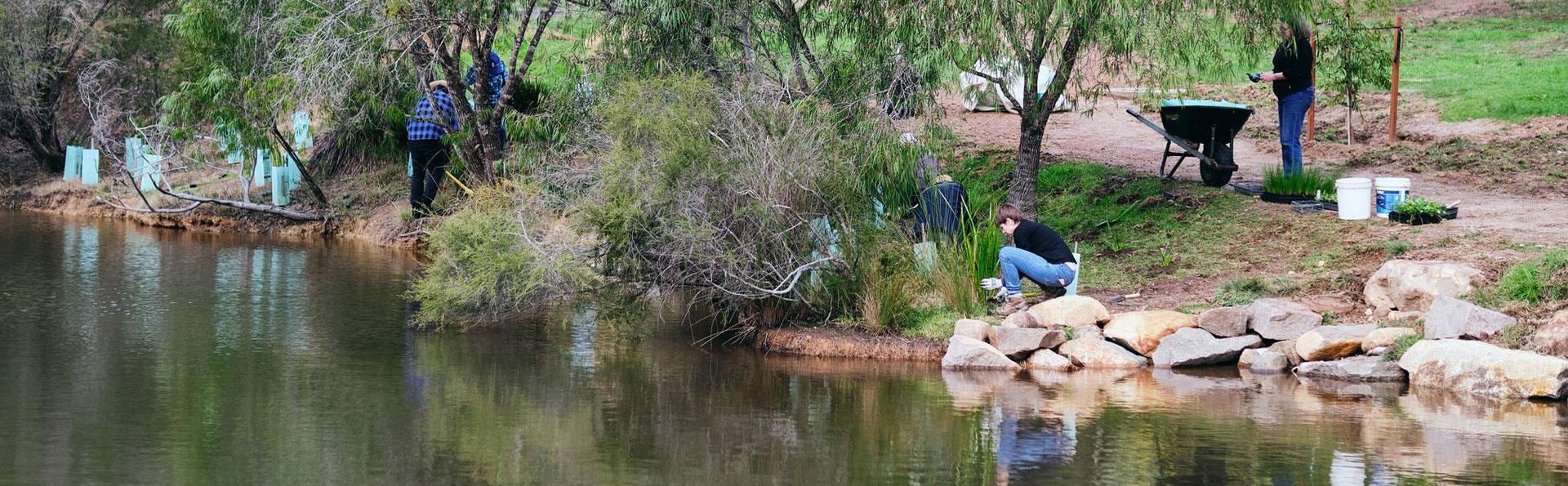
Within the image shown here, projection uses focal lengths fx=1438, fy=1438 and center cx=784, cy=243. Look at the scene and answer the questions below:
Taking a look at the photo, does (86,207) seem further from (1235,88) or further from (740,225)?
(1235,88)

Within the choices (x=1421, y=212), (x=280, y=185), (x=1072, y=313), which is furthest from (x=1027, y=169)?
(x=280, y=185)

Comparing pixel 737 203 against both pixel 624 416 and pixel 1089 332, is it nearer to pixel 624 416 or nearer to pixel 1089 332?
pixel 624 416

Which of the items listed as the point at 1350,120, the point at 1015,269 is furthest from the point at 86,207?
the point at 1350,120

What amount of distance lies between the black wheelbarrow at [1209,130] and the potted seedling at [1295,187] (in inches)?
28.0

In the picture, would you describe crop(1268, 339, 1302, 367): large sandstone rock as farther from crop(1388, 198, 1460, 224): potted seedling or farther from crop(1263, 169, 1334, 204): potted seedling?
crop(1263, 169, 1334, 204): potted seedling

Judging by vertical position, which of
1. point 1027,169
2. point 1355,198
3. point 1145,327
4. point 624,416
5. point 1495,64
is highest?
point 1495,64

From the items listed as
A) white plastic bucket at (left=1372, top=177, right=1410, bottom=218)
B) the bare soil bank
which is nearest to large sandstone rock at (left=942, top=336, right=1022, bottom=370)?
the bare soil bank

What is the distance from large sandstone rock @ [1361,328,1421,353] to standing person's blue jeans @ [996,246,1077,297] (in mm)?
2212

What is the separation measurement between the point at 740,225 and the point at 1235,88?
1289 centimetres

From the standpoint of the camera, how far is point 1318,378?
31.9 ft

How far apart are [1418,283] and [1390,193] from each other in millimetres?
2447

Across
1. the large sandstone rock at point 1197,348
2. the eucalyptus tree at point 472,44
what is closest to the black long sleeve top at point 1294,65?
the large sandstone rock at point 1197,348

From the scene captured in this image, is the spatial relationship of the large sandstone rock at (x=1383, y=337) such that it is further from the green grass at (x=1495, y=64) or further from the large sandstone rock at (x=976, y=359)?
the green grass at (x=1495, y=64)

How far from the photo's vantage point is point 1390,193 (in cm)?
1244
